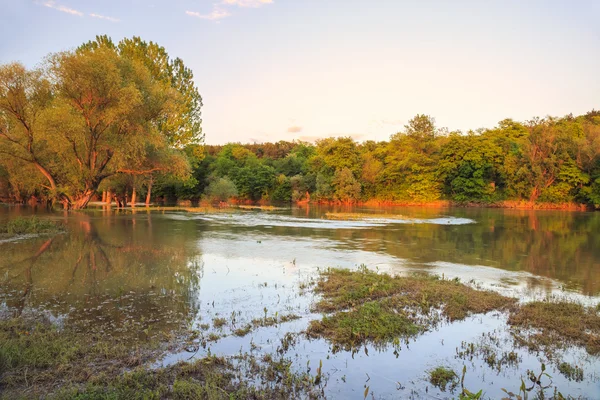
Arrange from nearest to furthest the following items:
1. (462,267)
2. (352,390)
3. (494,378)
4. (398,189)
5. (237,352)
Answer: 1. (352,390)
2. (494,378)
3. (237,352)
4. (462,267)
5. (398,189)

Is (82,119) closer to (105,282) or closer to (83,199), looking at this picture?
(83,199)

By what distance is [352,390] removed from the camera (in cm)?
548

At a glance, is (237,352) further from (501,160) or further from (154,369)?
(501,160)

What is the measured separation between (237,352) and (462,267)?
1067 centimetres

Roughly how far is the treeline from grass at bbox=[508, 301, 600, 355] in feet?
184

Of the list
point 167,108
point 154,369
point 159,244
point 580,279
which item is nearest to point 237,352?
point 154,369

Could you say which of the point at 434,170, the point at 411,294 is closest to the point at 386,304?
the point at 411,294

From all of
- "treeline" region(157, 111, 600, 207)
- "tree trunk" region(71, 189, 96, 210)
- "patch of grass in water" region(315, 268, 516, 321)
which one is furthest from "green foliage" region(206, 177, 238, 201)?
"patch of grass in water" region(315, 268, 516, 321)

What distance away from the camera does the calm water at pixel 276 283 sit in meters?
6.24

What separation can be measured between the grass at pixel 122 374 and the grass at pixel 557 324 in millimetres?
4530

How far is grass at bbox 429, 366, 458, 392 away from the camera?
5672mm

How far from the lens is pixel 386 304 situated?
29.6 feet

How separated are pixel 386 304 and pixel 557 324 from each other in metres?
3.32

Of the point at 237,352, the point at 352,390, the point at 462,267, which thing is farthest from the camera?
the point at 462,267
